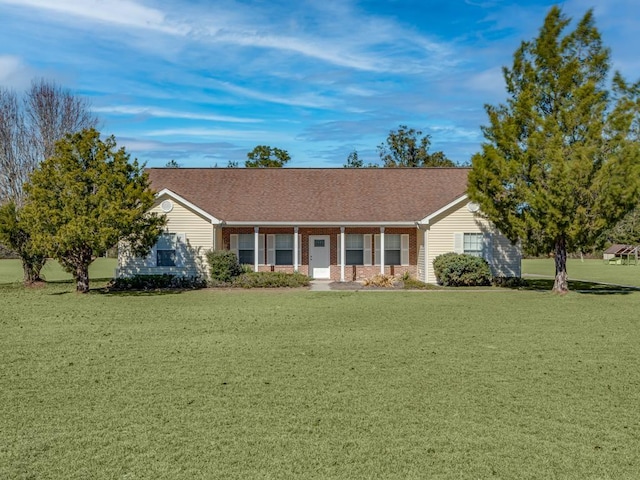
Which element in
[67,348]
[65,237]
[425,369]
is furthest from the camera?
[65,237]

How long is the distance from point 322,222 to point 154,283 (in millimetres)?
7596

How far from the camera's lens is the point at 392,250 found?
2955 centimetres

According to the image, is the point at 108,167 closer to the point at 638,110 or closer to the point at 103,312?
the point at 103,312

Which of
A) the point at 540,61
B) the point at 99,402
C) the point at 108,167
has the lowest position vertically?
the point at 99,402

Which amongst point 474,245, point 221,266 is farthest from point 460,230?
point 221,266

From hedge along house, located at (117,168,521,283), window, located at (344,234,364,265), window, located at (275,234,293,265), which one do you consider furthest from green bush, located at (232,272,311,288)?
window, located at (344,234,364,265)

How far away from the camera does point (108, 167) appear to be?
926 inches

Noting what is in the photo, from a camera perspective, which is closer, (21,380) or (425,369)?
(21,380)

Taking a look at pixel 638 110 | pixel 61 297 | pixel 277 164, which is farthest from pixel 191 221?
pixel 277 164

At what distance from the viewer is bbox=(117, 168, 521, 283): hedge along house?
90.2 ft

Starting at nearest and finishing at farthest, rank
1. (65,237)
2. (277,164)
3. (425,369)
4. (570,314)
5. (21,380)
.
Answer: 1. (21,380)
2. (425,369)
3. (570,314)
4. (65,237)
5. (277,164)

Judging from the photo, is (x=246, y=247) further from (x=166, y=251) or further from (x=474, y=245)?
(x=474, y=245)

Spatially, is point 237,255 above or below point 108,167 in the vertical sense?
below

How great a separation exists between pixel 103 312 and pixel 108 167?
25.1 feet
